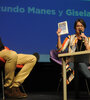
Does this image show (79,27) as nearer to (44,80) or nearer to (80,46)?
(80,46)

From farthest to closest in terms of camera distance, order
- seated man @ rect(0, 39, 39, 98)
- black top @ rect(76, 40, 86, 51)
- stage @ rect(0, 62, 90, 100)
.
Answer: stage @ rect(0, 62, 90, 100), black top @ rect(76, 40, 86, 51), seated man @ rect(0, 39, 39, 98)

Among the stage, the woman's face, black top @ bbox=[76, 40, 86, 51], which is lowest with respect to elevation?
the stage

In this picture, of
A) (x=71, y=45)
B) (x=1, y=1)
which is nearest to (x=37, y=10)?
(x=1, y=1)

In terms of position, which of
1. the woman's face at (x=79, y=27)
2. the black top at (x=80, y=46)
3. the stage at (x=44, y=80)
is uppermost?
the woman's face at (x=79, y=27)

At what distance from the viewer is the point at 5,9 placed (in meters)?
3.68

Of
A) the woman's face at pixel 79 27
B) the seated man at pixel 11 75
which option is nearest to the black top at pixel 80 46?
the woman's face at pixel 79 27

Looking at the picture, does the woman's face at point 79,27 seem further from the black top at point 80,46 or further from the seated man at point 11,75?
the seated man at point 11,75

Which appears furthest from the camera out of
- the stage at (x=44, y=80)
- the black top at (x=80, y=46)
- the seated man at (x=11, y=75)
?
the stage at (x=44, y=80)

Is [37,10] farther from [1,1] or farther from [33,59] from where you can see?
[33,59]

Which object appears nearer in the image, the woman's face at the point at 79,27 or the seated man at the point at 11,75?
the seated man at the point at 11,75

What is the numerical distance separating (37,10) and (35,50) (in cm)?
80

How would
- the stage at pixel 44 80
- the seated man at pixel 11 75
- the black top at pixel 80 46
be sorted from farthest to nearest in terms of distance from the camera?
the stage at pixel 44 80 → the black top at pixel 80 46 → the seated man at pixel 11 75

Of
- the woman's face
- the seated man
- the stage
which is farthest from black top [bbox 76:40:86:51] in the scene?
the stage

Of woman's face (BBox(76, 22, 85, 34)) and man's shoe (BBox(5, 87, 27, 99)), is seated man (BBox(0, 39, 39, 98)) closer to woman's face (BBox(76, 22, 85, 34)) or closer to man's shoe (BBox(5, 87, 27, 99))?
man's shoe (BBox(5, 87, 27, 99))
